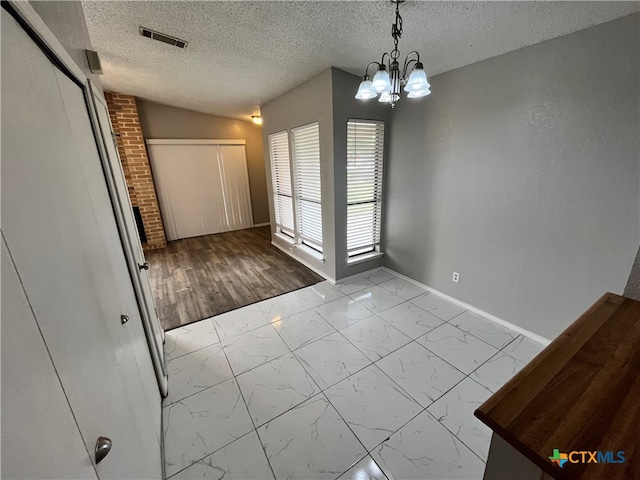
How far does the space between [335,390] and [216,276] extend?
2.50 m

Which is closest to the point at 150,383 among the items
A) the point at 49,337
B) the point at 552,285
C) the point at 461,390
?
the point at 49,337

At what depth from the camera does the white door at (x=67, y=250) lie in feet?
1.69

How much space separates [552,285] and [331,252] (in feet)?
6.94

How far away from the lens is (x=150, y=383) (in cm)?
144

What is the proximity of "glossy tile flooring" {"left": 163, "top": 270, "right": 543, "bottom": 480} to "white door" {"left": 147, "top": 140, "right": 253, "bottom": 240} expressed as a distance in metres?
3.41

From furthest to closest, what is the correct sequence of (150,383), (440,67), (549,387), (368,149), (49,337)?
(368,149), (440,67), (150,383), (549,387), (49,337)

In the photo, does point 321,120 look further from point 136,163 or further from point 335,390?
point 136,163

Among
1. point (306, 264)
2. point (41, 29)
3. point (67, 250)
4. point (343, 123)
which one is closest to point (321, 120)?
point (343, 123)

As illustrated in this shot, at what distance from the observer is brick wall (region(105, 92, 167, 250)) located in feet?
13.5

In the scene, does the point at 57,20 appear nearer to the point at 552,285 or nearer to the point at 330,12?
the point at 330,12

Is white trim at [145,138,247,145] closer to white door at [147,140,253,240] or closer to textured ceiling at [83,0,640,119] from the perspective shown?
white door at [147,140,253,240]

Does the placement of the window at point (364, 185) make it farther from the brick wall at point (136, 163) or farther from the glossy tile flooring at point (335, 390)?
the brick wall at point (136, 163)

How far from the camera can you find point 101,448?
62 cm

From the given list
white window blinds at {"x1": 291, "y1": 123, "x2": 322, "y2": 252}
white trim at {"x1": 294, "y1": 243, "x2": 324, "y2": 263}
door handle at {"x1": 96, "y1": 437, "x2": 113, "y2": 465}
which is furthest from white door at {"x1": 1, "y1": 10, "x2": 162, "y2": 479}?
white trim at {"x1": 294, "y1": 243, "x2": 324, "y2": 263}
